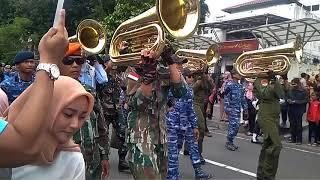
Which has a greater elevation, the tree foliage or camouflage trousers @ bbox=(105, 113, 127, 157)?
the tree foliage

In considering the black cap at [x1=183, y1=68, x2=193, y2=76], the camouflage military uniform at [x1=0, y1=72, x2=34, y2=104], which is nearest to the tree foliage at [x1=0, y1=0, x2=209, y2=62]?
the black cap at [x1=183, y1=68, x2=193, y2=76]

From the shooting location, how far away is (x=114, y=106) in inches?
252

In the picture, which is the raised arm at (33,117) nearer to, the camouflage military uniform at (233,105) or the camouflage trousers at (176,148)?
the camouflage trousers at (176,148)

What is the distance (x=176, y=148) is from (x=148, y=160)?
7.30 ft

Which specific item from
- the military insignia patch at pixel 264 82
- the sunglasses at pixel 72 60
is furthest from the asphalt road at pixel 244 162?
the sunglasses at pixel 72 60

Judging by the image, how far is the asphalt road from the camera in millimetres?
6879

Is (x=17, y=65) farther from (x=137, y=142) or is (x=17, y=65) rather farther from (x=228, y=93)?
(x=228, y=93)

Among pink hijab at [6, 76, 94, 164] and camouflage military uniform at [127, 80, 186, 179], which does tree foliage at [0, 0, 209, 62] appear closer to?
camouflage military uniform at [127, 80, 186, 179]

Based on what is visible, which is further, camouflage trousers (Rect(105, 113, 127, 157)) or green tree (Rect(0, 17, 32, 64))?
green tree (Rect(0, 17, 32, 64))

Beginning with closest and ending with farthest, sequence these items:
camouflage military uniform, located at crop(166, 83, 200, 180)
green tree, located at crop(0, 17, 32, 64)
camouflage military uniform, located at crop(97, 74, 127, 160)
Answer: camouflage military uniform, located at crop(97, 74, 127, 160) < camouflage military uniform, located at crop(166, 83, 200, 180) < green tree, located at crop(0, 17, 32, 64)

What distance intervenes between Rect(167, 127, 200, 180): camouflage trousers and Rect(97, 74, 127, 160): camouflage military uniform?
0.68 m

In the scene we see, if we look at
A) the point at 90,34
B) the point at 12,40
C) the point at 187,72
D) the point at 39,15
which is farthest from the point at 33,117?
the point at 39,15

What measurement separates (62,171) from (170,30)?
2176 mm

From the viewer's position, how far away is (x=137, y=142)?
147 inches
